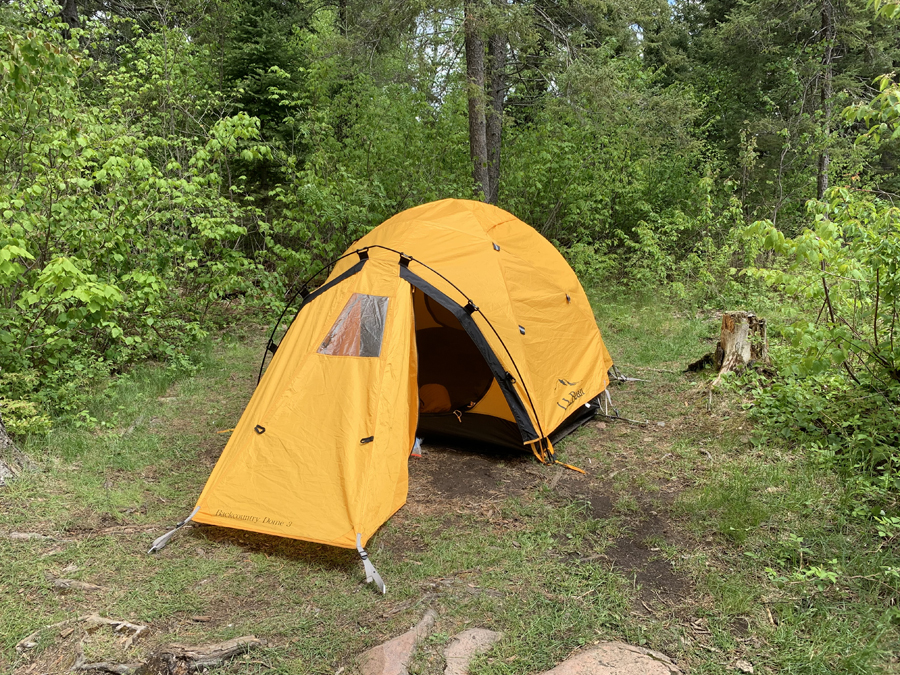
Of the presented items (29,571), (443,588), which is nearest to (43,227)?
(29,571)

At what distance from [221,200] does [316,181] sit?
1935 mm

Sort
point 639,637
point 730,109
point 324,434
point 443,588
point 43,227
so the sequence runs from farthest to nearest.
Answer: point 730,109 → point 43,227 → point 324,434 → point 443,588 → point 639,637

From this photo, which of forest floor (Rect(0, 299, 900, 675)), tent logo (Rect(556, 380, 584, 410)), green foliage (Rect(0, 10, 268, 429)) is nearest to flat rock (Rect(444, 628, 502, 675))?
forest floor (Rect(0, 299, 900, 675))

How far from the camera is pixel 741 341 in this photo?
5.87 m

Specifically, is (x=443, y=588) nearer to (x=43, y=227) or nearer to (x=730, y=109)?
(x=43, y=227)

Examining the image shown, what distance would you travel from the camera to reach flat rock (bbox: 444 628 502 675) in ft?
8.69

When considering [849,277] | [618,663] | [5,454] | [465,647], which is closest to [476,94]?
[849,277]

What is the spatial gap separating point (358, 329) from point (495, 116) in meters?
7.68

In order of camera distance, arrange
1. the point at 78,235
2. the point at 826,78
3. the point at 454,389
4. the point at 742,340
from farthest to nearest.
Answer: the point at 826,78 → the point at 742,340 → the point at 78,235 → the point at 454,389

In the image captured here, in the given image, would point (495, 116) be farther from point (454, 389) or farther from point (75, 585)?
point (75, 585)

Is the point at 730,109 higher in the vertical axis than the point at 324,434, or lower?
higher

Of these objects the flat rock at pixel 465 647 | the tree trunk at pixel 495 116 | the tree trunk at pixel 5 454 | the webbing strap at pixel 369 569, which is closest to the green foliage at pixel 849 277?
the flat rock at pixel 465 647

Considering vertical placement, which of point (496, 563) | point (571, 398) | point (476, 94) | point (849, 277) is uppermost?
point (476, 94)

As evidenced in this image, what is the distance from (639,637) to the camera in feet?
9.11
